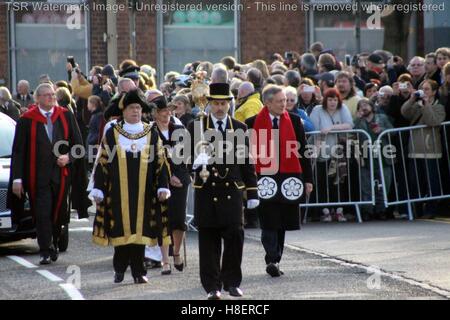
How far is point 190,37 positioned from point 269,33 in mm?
1838

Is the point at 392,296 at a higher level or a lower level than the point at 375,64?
lower

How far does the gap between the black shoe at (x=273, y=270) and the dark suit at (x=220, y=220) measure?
4.07 feet

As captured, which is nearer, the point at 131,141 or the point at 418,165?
the point at 131,141

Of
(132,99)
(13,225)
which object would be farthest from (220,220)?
(13,225)

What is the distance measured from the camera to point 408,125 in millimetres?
18656

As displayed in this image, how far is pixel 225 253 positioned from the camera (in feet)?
39.2

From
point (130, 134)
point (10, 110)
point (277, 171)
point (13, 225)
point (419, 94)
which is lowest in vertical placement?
point (13, 225)

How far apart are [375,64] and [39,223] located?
8662 millimetres

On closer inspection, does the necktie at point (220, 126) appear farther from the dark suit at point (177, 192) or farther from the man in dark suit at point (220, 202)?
the dark suit at point (177, 192)

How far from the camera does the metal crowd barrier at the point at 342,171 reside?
18.3m

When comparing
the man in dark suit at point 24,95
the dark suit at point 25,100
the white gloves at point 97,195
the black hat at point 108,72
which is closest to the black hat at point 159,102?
the white gloves at point 97,195

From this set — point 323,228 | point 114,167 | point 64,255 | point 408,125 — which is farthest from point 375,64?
point 114,167

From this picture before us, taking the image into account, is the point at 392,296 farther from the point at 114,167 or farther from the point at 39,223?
the point at 39,223

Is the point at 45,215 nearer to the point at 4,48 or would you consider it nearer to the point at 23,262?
the point at 23,262
